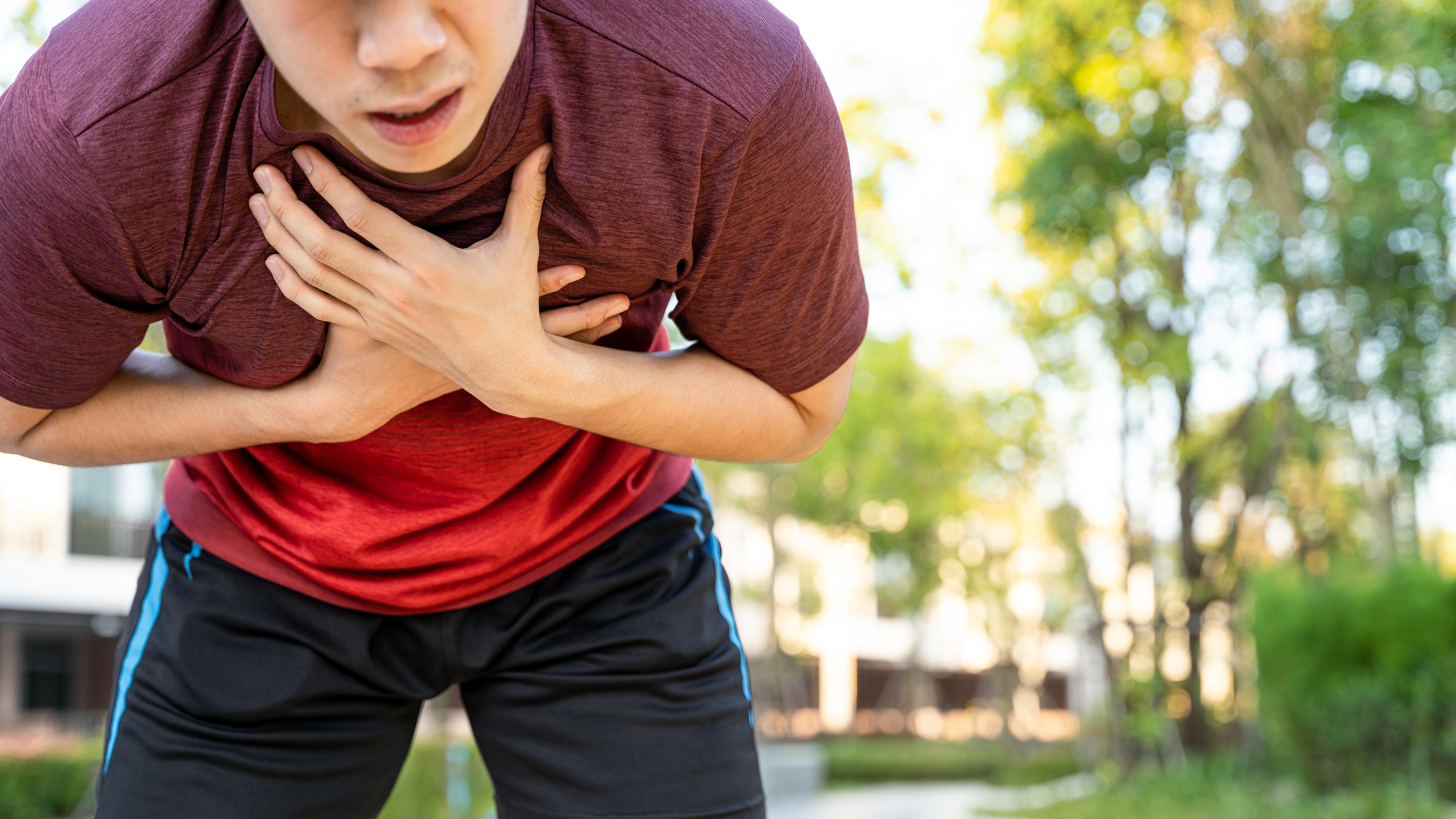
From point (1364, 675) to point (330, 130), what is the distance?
9654mm

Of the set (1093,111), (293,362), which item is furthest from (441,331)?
(1093,111)

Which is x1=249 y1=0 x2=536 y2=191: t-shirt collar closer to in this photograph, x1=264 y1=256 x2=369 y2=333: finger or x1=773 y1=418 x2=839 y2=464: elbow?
x1=264 y1=256 x2=369 y2=333: finger

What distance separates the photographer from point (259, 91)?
98 cm

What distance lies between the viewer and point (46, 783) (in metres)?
10.1

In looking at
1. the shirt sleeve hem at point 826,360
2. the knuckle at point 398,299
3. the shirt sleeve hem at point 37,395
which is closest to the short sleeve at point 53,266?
the shirt sleeve hem at point 37,395

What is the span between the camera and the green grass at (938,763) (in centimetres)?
1991

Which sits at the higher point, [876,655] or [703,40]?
[703,40]

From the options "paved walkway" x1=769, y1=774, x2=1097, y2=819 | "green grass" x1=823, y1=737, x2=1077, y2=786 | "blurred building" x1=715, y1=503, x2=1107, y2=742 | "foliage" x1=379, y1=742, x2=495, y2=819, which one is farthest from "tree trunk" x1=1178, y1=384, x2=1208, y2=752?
"foliage" x1=379, y1=742, x2=495, y2=819

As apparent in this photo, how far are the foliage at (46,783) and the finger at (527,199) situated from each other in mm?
10585

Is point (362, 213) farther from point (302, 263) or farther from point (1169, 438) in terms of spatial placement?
point (1169, 438)

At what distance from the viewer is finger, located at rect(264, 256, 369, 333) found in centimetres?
106

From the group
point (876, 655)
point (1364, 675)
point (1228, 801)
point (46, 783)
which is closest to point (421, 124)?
point (1364, 675)

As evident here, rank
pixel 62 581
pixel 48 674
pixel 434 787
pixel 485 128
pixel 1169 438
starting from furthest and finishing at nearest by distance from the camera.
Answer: pixel 48 674, pixel 62 581, pixel 1169 438, pixel 434 787, pixel 485 128

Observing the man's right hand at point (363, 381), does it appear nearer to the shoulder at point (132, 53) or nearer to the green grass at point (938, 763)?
the shoulder at point (132, 53)
